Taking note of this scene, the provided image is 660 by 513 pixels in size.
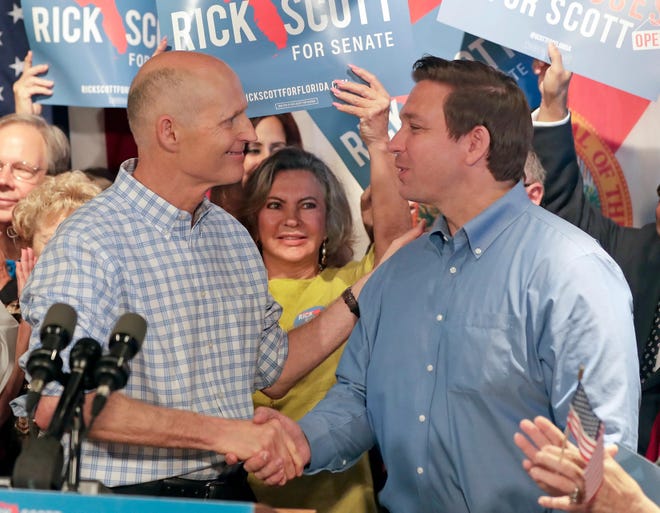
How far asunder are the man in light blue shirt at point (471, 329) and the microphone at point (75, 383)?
879mm

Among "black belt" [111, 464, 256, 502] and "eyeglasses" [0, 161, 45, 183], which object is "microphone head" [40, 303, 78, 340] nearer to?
"black belt" [111, 464, 256, 502]

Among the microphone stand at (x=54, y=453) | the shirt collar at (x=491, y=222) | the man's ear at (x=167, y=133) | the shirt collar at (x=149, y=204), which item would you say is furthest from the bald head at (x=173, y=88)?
the microphone stand at (x=54, y=453)

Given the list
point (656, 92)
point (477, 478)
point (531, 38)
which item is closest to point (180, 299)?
point (477, 478)

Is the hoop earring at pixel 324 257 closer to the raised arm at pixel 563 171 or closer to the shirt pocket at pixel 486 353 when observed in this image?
the raised arm at pixel 563 171

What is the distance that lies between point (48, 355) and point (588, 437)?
1002mm

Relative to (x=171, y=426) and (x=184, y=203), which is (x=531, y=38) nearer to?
(x=184, y=203)

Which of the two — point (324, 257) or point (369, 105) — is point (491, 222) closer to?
point (369, 105)

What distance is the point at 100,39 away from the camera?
406 centimetres

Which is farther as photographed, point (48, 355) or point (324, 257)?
point (324, 257)

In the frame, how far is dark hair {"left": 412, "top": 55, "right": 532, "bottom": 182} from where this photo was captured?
2.78 meters

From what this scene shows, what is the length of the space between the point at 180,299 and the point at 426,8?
1.73m

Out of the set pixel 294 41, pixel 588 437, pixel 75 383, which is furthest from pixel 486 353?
pixel 294 41

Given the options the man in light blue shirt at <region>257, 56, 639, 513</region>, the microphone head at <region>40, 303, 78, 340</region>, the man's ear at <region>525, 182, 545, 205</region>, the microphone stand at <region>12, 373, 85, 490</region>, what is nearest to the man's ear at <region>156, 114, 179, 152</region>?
the man in light blue shirt at <region>257, 56, 639, 513</region>

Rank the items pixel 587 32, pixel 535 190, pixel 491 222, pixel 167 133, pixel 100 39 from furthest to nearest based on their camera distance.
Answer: pixel 100 39, pixel 535 190, pixel 587 32, pixel 167 133, pixel 491 222
